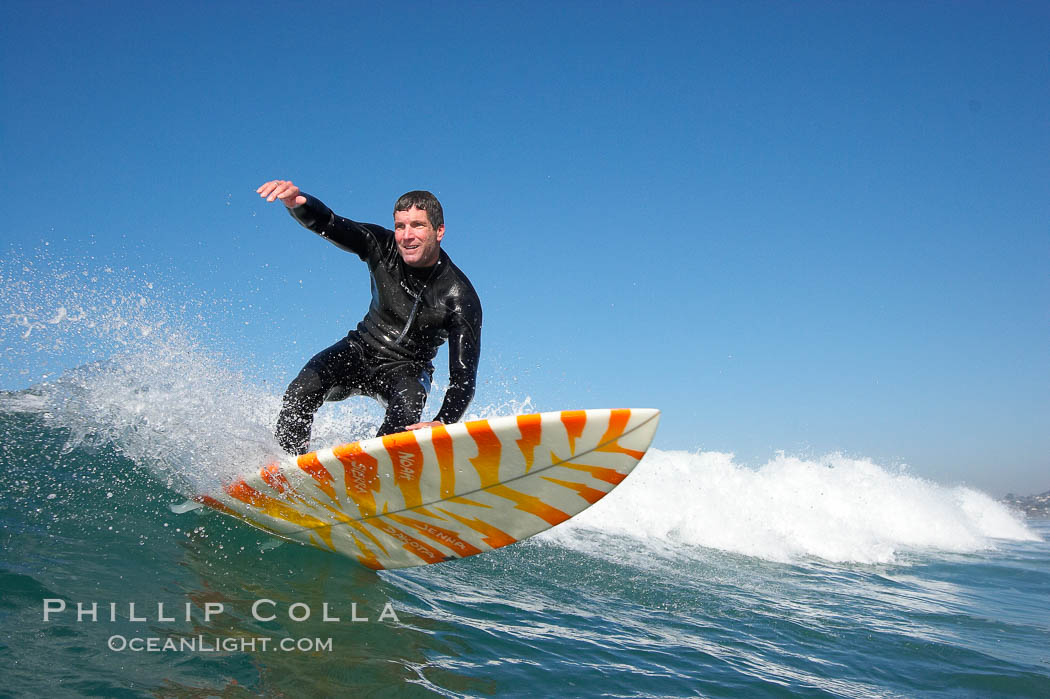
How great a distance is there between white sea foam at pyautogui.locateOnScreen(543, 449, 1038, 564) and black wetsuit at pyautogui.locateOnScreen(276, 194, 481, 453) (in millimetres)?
3620

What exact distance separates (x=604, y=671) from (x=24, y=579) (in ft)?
9.12

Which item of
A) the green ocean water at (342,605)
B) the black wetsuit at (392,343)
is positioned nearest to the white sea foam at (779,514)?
the green ocean water at (342,605)

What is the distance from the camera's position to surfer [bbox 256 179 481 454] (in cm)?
409

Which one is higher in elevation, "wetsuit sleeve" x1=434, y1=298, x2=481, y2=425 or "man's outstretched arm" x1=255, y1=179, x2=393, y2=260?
"man's outstretched arm" x1=255, y1=179, x2=393, y2=260

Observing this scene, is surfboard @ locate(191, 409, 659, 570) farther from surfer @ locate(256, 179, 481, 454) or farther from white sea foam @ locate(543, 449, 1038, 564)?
white sea foam @ locate(543, 449, 1038, 564)

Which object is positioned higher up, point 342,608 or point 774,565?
point 342,608

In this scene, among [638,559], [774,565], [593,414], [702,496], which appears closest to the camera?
[593,414]

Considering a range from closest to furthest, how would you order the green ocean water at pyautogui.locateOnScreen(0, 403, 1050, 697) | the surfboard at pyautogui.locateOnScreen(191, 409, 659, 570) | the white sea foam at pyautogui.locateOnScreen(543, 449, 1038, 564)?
the green ocean water at pyautogui.locateOnScreen(0, 403, 1050, 697) → the surfboard at pyautogui.locateOnScreen(191, 409, 659, 570) → the white sea foam at pyautogui.locateOnScreen(543, 449, 1038, 564)

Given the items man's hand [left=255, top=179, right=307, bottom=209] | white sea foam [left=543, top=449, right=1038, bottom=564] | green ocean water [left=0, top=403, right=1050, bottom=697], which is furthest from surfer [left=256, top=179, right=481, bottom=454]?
white sea foam [left=543, top=449, right=1038, bottom=564]

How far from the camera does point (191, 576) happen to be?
3461 mm

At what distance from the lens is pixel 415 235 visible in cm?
412

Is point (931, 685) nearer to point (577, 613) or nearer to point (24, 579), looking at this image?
point (577, 613)

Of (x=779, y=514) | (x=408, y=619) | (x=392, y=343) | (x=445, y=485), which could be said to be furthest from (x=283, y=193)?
(x=779, y=514)

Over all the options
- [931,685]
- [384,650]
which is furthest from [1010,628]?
[384,650]
